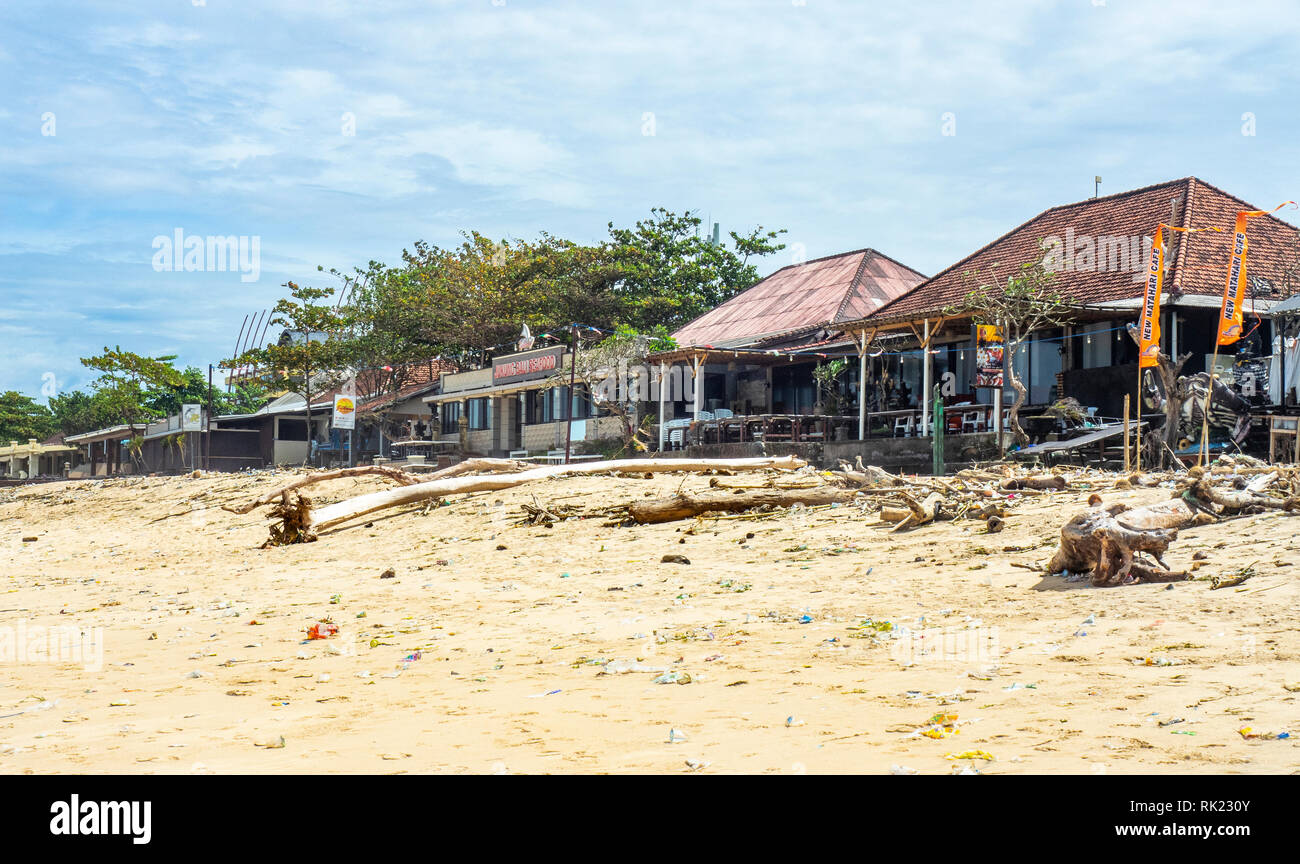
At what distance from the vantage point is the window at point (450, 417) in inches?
1565

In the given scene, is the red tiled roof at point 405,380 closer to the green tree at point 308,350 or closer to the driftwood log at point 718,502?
the green tree at point 308,350

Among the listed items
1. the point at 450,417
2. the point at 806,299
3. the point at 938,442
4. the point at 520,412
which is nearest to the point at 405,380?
the point at 450,417

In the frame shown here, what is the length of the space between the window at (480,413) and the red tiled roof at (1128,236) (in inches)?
685

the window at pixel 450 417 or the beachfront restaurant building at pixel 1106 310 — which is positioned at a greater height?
the beachfront restaurant building at pixel 1106 310

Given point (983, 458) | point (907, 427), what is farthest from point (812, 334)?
point (983, 458)

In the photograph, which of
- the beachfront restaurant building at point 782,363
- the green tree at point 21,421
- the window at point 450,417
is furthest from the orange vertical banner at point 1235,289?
the green tree at point 21,421

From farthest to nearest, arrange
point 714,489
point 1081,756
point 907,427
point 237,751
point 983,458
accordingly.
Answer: point 907,427, point 983,458, point 714,489, point 237,751, point 1081,756

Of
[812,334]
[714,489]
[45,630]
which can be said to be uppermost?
[812,334]

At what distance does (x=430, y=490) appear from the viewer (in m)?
15.2

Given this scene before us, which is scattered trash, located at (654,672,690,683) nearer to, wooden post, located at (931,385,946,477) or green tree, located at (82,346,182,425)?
wooden post, located at (931,385,946,477)

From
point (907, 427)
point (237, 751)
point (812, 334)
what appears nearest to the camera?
point (237, 751)
